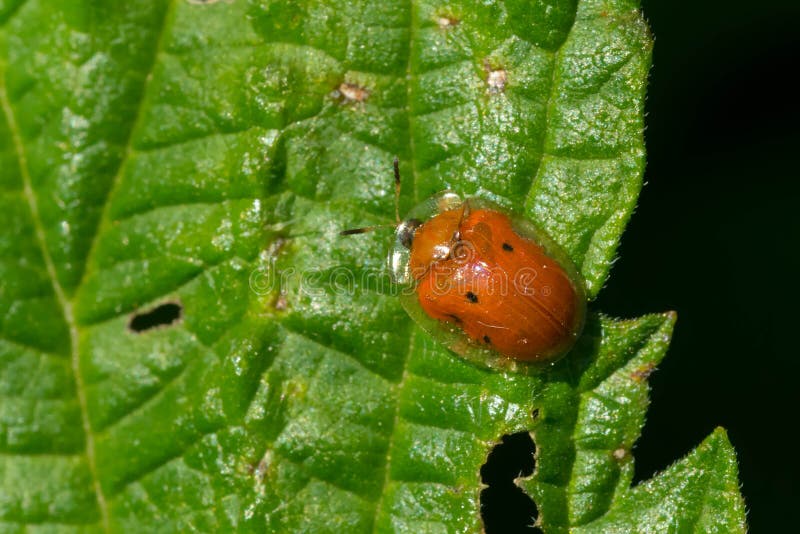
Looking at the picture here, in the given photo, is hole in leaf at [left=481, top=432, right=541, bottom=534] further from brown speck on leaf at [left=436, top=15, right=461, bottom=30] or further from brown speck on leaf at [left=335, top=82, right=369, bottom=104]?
brown speck on leaf at [left=436, top=15, right=461, bottom=30]

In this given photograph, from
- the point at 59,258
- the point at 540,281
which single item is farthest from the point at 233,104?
the point at 540,281

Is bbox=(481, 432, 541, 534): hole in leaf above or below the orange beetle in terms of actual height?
below

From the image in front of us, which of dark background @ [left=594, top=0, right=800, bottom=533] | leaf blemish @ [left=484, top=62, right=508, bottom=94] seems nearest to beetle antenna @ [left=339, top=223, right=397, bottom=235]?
leaf blemish @ [left=484, top=62, right=508, bottom=94]

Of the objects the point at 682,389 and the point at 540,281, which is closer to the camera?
the point at 540,281

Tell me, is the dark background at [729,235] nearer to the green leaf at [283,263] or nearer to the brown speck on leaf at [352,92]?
the green leaf at [283,263]

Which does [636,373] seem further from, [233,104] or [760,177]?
[233,104]

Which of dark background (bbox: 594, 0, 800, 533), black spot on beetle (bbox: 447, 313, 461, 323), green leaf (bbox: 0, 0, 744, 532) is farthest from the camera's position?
dark background (bbox: 594, 0, 800, 533)
